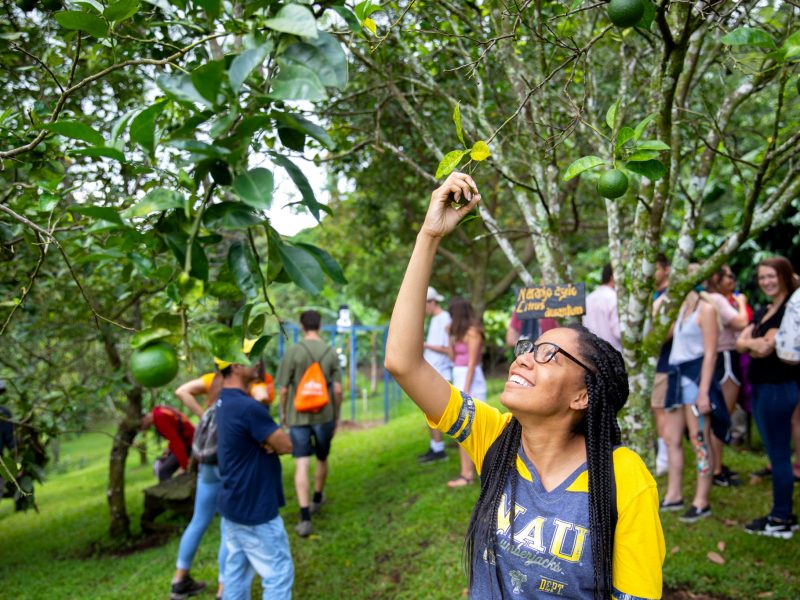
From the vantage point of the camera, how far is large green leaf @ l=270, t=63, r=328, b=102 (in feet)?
3.13

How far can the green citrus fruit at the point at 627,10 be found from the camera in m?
1.66

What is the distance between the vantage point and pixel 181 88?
3.17 feet

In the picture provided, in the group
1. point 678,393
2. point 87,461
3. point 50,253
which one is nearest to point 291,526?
point 50,253

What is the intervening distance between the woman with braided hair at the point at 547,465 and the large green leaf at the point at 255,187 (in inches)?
29.2

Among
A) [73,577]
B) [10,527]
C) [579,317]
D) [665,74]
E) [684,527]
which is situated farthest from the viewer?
[10,527]

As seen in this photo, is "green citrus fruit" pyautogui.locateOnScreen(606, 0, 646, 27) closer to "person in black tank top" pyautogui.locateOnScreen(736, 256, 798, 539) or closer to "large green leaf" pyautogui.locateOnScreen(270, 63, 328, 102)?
"large green leaf" pyautogui.locateOnScreen(270, 63, 328, 102)

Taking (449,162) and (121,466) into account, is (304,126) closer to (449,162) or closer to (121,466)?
(449,162)

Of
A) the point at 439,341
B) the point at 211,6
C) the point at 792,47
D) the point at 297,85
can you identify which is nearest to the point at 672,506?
the point at 439,341

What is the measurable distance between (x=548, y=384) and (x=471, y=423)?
32cm

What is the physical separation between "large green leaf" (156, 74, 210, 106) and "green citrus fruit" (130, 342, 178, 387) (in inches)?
22.3

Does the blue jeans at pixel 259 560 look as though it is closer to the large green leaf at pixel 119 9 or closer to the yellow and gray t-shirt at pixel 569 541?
the yellow and gray t-shirt at pixel 569 541

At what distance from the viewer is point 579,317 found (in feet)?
11.1

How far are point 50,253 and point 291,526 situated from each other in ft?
10.0

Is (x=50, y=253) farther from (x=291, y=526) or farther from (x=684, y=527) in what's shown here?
(x=684, y=527)
